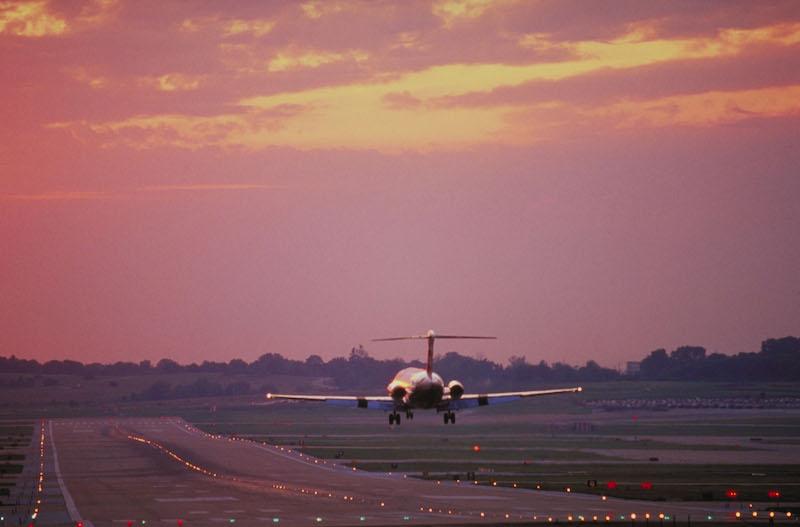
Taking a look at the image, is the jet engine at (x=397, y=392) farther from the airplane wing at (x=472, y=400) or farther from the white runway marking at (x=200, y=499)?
the white runway marking at (x=200, y=499)

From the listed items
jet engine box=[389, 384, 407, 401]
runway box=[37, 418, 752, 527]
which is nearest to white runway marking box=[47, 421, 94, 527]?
runway box=[37, 418, 752, 527]

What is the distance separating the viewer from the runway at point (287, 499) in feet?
353

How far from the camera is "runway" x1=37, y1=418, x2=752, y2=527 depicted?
108 m

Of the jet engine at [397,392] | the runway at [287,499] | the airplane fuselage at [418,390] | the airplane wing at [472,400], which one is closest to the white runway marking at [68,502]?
the runway at [287,499]

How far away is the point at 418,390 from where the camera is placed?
108 meters

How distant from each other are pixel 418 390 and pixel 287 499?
23.4 m

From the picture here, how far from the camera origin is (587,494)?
126062mm

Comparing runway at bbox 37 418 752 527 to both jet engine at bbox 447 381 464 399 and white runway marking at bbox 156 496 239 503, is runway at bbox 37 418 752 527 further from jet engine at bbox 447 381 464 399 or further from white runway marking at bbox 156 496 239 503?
jet engine at bbox 447 381 464 399

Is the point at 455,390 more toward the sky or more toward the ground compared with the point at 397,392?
more toward the sky

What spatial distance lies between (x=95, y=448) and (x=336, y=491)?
77.3 meters

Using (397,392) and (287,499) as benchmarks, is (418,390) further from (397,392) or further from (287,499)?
(287,499)

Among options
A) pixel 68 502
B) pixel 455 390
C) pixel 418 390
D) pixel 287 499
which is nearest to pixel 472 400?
pixel 455 390

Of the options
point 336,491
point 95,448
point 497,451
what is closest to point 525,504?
point 336,491

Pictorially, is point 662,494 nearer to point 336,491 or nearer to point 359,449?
point 336,491
